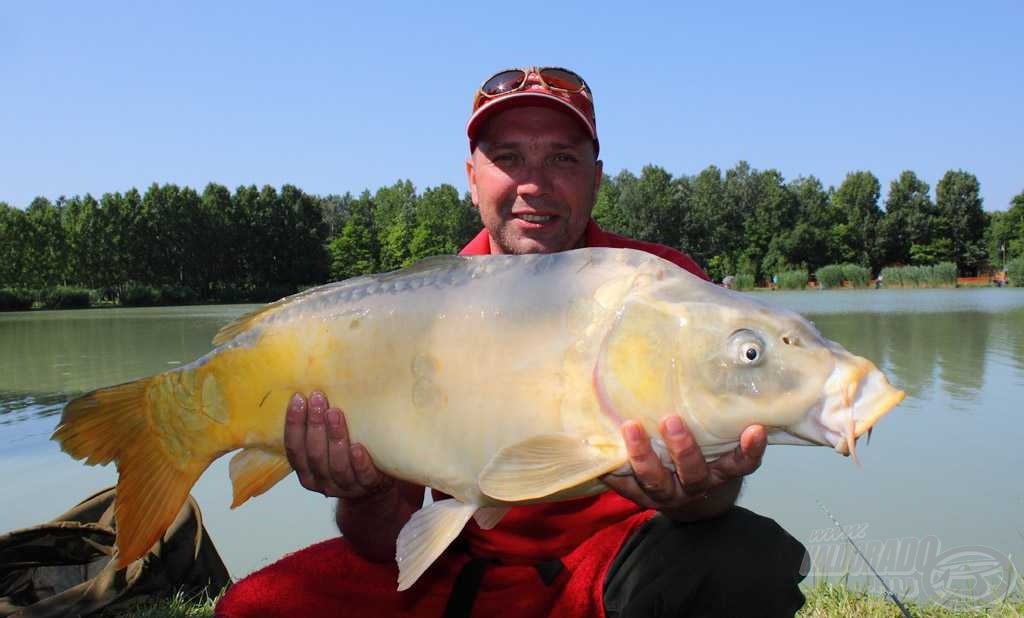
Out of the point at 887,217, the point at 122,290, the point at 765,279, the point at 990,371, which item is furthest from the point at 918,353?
the point at 887,217

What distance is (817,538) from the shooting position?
2.95 m

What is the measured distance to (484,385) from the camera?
1.31 metres

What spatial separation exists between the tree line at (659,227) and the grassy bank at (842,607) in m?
36.1

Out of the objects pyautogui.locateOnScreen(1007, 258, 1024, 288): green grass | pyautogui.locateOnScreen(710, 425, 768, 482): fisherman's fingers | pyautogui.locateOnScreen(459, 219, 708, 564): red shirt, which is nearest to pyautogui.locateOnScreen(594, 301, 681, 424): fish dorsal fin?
pyautogui.locateOnScreen(710, 425, 768, 482): fisherman's fingers

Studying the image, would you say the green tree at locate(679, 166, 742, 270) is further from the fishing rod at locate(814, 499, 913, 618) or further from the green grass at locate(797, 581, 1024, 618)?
the green grass at locate(797, 581, 1024, 618)

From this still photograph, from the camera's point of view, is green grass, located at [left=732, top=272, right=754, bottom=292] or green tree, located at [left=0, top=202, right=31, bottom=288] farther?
green grass, located at [left=732, top=272, right=754, bottom=292]

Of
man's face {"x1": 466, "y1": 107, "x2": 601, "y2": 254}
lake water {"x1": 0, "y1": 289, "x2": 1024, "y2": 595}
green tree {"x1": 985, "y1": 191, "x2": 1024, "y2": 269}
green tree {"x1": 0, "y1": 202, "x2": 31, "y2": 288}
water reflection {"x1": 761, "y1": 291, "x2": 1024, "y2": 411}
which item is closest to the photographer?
man's face {"x1": 466, "y1": 107, "x2": 601, "y2": 254}

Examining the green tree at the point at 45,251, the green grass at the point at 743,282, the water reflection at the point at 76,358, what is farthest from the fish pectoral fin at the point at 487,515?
the green grass at the point at 743,282

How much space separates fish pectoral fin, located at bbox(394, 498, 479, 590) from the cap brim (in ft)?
3.84

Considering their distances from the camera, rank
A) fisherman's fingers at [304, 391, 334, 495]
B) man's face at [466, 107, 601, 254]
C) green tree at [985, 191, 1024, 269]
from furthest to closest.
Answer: green tree at [985, 191, 1024, 269], man's face at [466, 107, 601, 254], fisherman's fingers at [304, 391, 334, 495]

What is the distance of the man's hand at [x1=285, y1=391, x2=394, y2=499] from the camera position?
1459mm

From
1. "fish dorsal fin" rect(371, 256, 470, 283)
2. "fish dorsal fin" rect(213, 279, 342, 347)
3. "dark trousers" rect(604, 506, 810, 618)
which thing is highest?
"fish dorsal fin" rect(371, 256, 470, 283)

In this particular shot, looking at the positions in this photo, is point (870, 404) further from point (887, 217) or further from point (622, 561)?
point (887, 217)

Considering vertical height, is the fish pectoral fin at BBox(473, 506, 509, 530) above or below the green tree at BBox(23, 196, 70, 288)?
below
